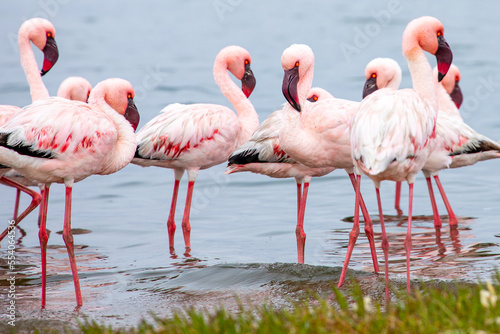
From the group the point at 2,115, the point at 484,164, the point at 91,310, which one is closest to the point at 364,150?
the point at 91,310

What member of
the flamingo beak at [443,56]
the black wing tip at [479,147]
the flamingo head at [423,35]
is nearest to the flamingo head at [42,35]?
the flamingo head at [423,35]

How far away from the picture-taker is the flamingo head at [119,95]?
695 centimetres

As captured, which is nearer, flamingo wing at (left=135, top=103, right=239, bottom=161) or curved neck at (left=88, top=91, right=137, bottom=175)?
curved neck at (left=88, top=91, right=137, bottom=175)

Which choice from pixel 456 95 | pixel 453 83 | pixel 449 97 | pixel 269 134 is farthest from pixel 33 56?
pixel 456 95

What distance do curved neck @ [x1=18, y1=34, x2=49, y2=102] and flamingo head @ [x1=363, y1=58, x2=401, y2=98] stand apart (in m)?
3.44

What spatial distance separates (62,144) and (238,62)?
11.2 ft

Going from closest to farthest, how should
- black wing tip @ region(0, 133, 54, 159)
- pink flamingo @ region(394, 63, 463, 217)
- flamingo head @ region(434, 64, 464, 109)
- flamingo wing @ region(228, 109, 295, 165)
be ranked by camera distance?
1. black wing tip @ region(0, 133, 54, 159)
2. flamingo wing @ region(228, 109, 295, 165)
3. pink flamingo @ region(394, 63, 463, 217)
4. flamingo head @ region(434, 64, 464, 109)

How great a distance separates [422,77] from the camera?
6398mm

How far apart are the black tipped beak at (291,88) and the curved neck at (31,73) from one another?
2878mm

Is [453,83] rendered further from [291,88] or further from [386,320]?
[386,320]

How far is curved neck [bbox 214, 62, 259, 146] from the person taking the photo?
28.4ft

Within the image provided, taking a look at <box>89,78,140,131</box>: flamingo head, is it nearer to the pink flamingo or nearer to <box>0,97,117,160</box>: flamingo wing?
<box>0,97,117,160</box>: flamingo wing

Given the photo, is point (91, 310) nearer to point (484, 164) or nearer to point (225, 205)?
point (225, 205)

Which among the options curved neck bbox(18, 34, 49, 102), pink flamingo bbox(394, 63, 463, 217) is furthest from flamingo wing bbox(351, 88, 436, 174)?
curved neck bbox(18, 34, 49, 102)
